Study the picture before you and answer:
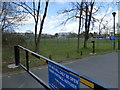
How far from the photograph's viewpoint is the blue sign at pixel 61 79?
1.94m

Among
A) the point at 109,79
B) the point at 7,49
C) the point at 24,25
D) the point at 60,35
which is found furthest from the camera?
the point at 60,35

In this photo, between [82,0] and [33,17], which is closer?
[33,17]

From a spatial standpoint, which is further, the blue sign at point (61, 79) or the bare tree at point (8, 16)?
the bare tree at point (8, 16)

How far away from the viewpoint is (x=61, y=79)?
2301 mm

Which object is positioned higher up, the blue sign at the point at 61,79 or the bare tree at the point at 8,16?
the bare tree at the point at 8,16

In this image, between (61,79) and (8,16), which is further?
(8,16)

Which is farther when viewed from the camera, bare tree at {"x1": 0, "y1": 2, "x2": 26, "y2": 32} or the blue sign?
bare tree at {"x1": 0, "y1": 2, "x2": 26, "y2": 32}

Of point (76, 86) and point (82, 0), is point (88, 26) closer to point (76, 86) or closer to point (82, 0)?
point (82, 0)

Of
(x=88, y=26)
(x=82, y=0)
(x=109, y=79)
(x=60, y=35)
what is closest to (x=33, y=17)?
(x=82, y=0)

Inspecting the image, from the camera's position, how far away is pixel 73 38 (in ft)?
98.8

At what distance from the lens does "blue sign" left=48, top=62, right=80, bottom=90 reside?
1.94 meters

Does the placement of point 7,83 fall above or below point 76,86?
below

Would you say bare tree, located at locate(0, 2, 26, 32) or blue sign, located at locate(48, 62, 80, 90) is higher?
bare tree, located at locate(0, 2, 26, 32)

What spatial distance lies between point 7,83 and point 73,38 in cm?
2667
